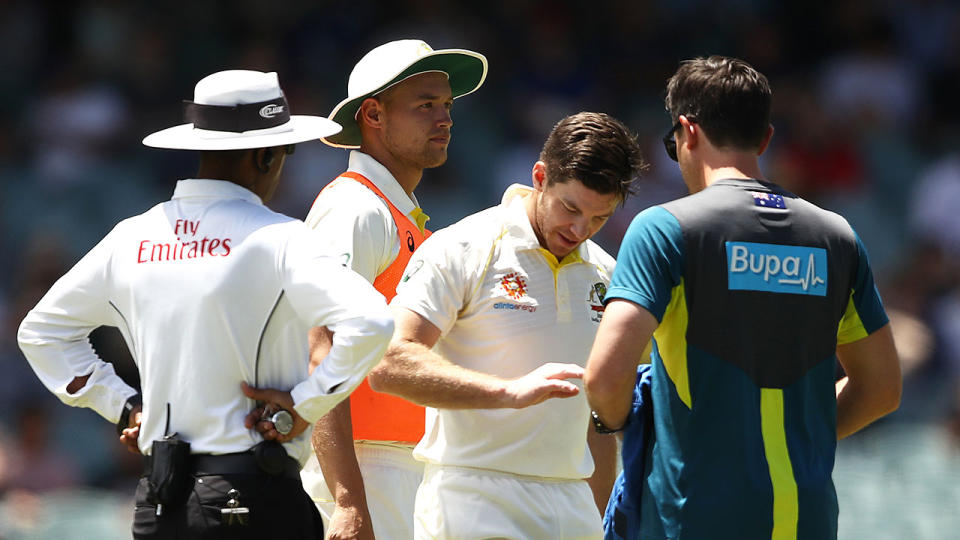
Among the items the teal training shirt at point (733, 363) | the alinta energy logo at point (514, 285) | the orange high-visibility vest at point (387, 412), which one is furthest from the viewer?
the orange high-visibility vest at point (387, 412)

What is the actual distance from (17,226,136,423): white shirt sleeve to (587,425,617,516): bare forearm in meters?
1.54

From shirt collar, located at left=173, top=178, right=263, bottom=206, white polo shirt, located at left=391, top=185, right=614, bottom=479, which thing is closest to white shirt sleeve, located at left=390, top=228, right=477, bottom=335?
white polo shirt, located at left=391, top=185, right=614, bottom=479

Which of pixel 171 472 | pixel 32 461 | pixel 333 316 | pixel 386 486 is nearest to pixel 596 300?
pixel 386 486

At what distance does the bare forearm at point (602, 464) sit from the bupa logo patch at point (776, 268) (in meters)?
1.10

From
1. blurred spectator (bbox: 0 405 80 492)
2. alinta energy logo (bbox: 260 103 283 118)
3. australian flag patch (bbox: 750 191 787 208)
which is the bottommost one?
blurred spectator (bbox: 0 405 80 492)

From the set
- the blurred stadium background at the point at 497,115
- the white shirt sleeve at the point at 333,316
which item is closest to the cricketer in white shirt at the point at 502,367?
the white shirt sleeve at the point at 333,316

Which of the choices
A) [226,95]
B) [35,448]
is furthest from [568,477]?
[35,448]

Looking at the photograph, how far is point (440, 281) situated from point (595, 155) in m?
0.62

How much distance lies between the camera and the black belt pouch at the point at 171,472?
3.44 meters

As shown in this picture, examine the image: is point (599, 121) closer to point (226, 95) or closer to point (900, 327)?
point (226, 95)

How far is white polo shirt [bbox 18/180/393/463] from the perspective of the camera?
135 inches

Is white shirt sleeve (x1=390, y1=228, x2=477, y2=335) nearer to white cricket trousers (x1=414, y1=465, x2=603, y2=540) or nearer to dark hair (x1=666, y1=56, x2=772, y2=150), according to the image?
white cricket trousers (x1=414, y1=465, x2=603, y2=540)

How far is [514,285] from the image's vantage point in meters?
3.99

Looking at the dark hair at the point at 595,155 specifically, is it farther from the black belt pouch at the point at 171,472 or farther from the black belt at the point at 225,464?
the black belt pouch at the point at 171,472
